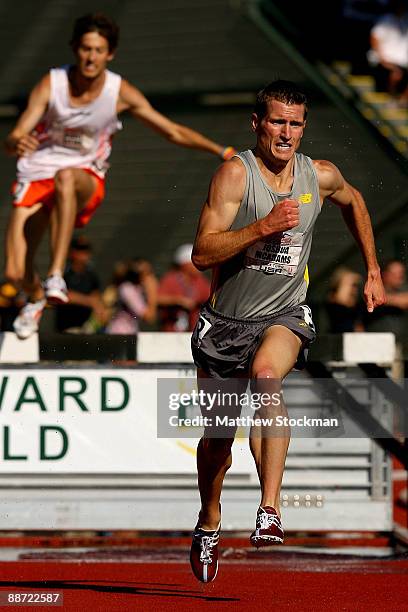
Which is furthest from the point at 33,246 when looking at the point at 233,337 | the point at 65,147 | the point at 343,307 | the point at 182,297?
the point at 233,337

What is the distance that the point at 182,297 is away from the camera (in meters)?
12.7

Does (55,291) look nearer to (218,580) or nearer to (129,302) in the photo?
(218,580)

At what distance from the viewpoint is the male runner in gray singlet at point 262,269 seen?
251 inches

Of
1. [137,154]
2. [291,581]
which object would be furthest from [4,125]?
[291,581]

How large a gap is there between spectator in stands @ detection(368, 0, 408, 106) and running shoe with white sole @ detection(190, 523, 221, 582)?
31.9 ft

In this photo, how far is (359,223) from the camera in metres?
7.05

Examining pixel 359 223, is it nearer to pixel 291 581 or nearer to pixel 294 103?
pixel 294 103

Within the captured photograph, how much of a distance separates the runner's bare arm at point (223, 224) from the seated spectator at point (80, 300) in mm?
4438

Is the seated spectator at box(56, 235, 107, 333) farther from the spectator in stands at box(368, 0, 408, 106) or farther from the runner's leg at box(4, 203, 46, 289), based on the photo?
the spectator in stands at box(368, 0, 408, 106)

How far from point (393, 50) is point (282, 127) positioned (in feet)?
31.8

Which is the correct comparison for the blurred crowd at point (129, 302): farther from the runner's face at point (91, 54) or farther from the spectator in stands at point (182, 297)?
the runner's face at point (91, 54)

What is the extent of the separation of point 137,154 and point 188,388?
9448mm

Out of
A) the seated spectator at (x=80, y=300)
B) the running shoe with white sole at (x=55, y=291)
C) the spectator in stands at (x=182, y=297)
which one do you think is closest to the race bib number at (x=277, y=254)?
the running shoe with white sole at (x=55, y=291)

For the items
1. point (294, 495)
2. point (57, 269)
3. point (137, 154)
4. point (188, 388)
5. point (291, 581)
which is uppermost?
point (137, 154)
